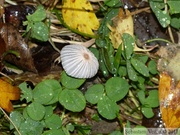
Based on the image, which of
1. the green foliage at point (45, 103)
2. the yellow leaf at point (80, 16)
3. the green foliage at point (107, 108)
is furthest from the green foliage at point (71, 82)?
the yellow leaf at point (80, 16)

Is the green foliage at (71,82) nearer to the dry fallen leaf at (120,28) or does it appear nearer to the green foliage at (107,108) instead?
the green foliage at (107,108)

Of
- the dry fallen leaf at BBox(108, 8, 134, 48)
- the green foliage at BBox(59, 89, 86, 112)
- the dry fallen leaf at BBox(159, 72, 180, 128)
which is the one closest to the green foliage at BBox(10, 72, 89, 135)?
the green foliage at BBox(59, 89, 86, 112)

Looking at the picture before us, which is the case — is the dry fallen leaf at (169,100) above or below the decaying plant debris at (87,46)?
below

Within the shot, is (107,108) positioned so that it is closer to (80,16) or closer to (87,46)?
(87,46)

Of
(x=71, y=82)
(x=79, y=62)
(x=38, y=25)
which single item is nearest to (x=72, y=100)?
(x=71, y=82)

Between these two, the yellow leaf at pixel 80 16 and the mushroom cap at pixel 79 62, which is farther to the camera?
the yellow leaf at pixel 80 16

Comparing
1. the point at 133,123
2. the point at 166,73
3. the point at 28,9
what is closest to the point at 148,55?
the point at 166,73

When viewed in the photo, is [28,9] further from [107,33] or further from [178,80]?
[178,80]
